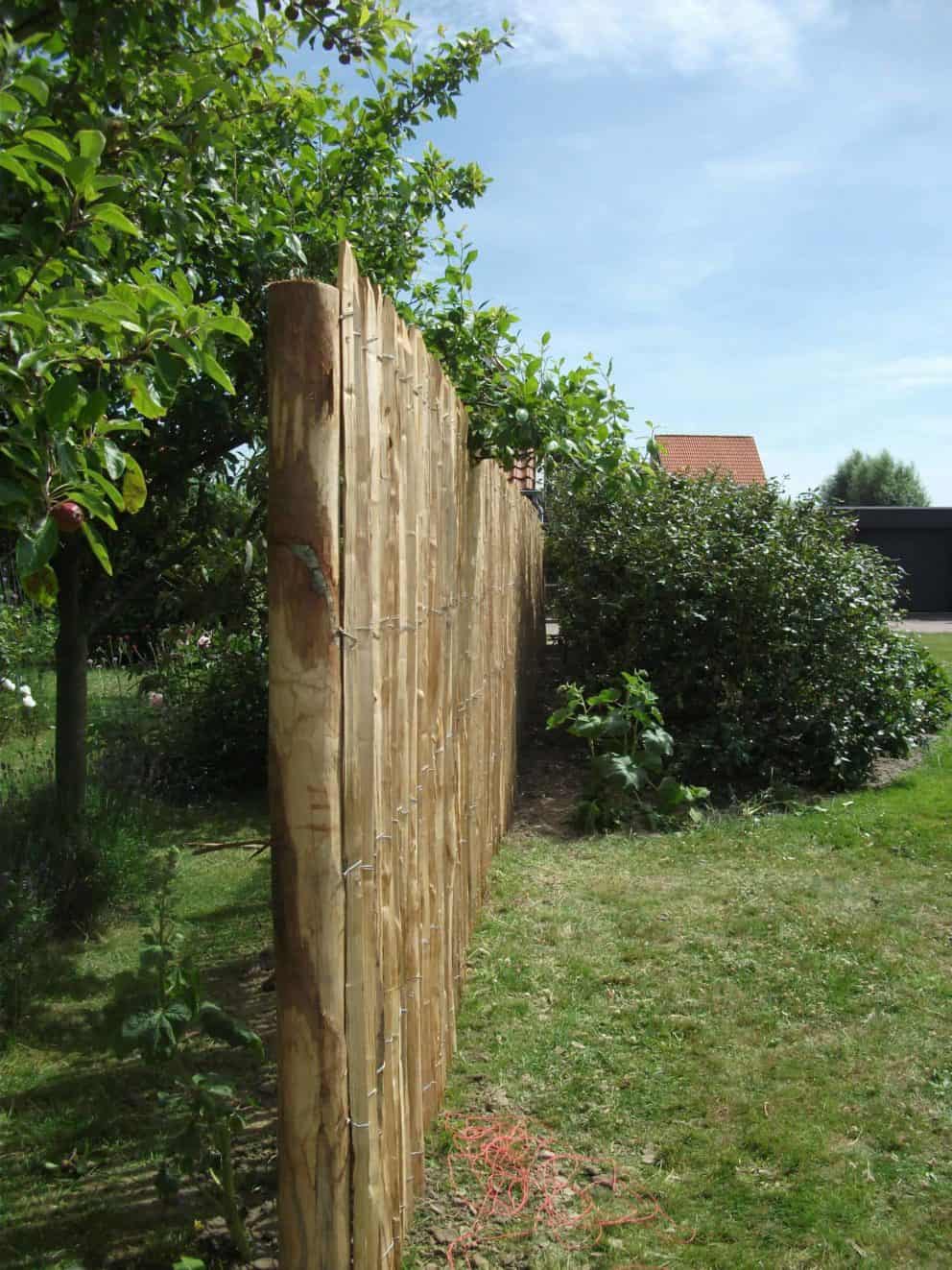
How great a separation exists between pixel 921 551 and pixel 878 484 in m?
26.8

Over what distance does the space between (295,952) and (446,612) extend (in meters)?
1.72

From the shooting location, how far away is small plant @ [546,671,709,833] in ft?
23.2

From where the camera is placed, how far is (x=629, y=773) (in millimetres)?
7102

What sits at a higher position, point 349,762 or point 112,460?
point 112,460

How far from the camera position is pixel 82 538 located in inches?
185

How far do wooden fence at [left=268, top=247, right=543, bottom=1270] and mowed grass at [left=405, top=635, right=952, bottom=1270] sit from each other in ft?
2.00

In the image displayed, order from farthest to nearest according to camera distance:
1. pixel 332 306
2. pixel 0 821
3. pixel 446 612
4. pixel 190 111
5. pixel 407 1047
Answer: pixel 0 821, pixel 446 612, pixel 190 111, pixel 407 1047, pixel 332 306

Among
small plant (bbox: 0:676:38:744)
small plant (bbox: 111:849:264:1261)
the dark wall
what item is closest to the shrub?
small plant (bbox: 0:676:38:744)

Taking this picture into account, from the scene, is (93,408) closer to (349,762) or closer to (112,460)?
(112,460)

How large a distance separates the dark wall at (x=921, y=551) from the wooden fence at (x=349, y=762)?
3184 cm

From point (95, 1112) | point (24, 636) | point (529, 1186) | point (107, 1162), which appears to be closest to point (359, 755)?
point (529, 1186)

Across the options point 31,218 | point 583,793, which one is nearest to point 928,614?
point 583,793

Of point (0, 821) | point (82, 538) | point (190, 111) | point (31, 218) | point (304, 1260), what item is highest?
point (190, 111)

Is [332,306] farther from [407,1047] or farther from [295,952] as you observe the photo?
[407,1047]
